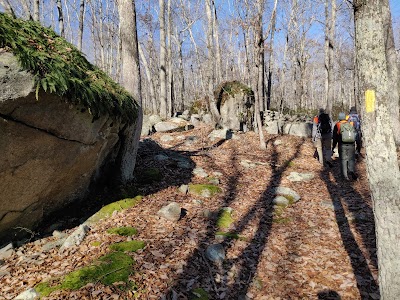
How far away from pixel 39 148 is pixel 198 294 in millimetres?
3479

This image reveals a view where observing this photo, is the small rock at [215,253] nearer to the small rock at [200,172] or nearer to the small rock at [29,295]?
the small rock at [29,295]

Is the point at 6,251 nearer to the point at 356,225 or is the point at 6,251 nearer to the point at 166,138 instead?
the point at 356,225

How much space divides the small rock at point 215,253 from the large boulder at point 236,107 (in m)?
11.4

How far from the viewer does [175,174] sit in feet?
28.4

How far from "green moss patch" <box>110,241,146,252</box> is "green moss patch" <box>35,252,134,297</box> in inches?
11.2

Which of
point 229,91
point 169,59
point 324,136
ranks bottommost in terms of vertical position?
point 324,136

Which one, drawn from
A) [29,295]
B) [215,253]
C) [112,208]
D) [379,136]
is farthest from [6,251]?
[379,136]

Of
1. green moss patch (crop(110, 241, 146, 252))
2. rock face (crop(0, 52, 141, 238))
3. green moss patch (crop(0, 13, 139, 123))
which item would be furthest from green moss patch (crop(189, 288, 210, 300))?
green moss patch (crop(0, 13, 139, 123))

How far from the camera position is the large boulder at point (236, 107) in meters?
16.1

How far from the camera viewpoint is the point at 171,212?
609cm

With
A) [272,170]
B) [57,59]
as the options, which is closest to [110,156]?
[57,59]

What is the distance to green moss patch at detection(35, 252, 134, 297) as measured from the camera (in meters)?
3.75

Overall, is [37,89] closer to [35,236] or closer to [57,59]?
[57,59]

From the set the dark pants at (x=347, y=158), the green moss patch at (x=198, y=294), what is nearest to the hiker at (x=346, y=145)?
the dark pants at (x=347, y=158)
